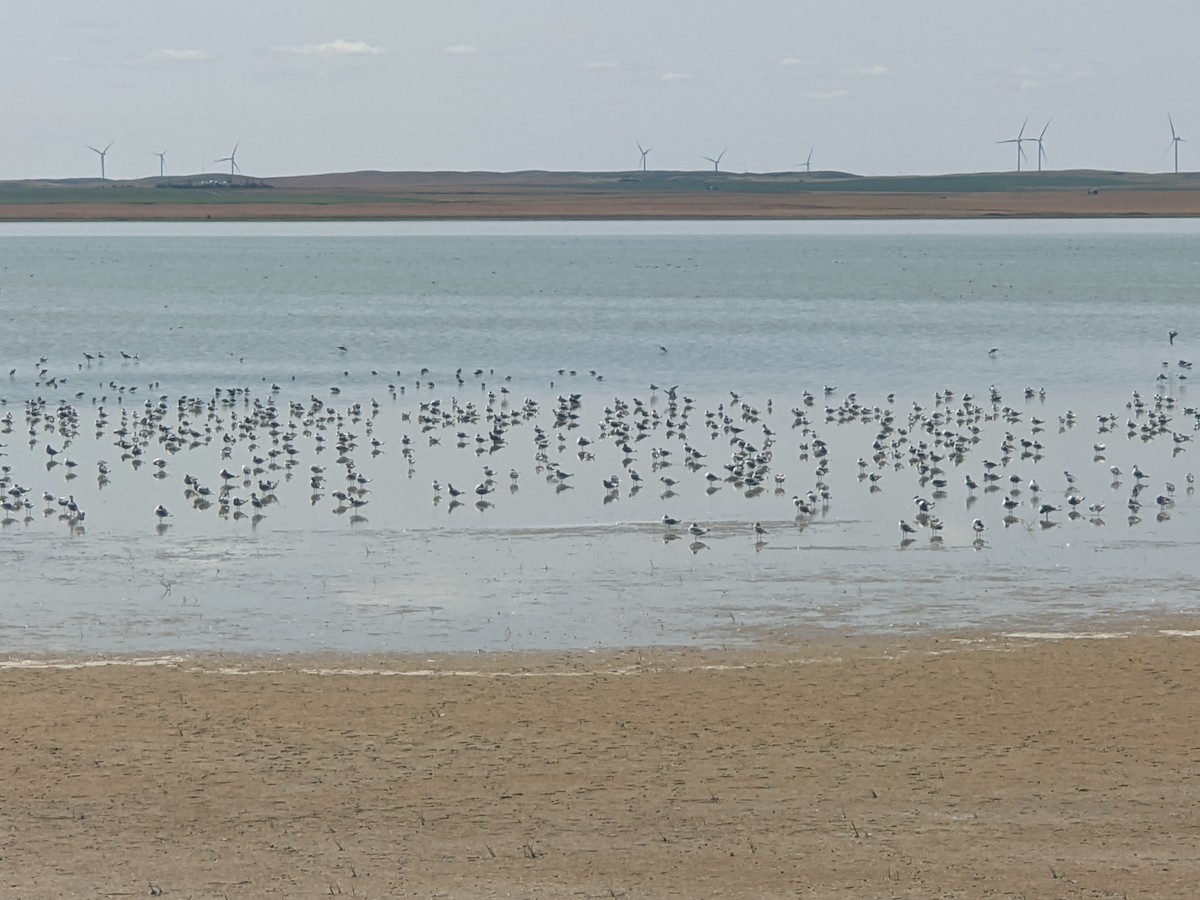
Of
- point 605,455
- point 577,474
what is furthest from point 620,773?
point 605,455

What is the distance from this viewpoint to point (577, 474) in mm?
36406

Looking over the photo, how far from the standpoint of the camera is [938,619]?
23.4 m

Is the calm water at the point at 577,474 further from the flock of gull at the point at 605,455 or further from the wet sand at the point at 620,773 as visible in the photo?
the wet sand at the point at 620,773

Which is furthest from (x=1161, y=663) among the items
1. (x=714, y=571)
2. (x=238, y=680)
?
(x=238, y=680)

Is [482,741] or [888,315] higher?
[888,315]

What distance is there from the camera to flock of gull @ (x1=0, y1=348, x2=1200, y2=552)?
32188 mm

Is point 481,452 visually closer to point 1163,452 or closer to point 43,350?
point 1163,452

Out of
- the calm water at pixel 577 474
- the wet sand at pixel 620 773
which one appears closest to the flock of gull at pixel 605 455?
the calm water at pixel 577 474

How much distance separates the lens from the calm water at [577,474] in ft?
79.7

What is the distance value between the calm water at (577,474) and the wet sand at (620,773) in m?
2.07

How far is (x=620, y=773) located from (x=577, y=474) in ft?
63.9

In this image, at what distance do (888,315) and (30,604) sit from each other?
6398 centimetres

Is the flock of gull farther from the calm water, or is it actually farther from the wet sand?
the wet sand

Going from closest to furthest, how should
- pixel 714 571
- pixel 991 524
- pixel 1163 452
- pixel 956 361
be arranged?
pixel 714 571
pixel 991 524
pixel 1163 452
pixel 956 361
